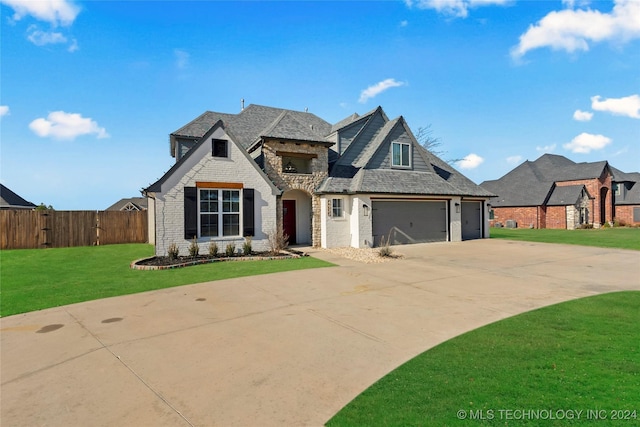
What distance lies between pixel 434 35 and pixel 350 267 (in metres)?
10.3

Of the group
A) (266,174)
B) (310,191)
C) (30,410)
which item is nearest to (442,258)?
(310,191)

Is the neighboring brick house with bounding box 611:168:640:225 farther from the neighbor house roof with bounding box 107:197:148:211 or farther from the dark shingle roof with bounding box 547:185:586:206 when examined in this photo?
the neighbor house roof with bounding box 107:197:148:211

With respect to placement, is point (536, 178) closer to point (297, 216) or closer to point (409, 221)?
point (409, 221)

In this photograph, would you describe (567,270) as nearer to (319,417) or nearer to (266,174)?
(319,417)

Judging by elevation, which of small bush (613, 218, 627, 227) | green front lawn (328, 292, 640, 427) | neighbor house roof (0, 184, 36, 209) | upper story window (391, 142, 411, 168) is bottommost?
green front lawn (328, 292, 640, 427)

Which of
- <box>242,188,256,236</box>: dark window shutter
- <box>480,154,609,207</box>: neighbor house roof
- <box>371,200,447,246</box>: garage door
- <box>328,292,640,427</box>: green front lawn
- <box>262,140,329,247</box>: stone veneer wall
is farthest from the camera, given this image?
<box>480,154,609,207</box>: neighbor house roof

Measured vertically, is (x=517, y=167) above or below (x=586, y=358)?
above

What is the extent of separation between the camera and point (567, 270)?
10570 millimetres

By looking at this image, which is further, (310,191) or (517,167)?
(517,167)

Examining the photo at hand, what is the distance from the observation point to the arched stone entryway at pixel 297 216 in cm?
1831

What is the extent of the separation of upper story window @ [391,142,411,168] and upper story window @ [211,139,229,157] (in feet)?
31.5

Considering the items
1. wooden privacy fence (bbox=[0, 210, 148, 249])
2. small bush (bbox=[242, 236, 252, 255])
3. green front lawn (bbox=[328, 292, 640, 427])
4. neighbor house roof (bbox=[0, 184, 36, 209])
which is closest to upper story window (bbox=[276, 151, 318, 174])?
small bush (bbox=[242, 236, 252, 255])

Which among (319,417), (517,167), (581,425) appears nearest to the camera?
(581,425)

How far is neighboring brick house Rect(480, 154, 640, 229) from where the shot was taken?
34938 mm
